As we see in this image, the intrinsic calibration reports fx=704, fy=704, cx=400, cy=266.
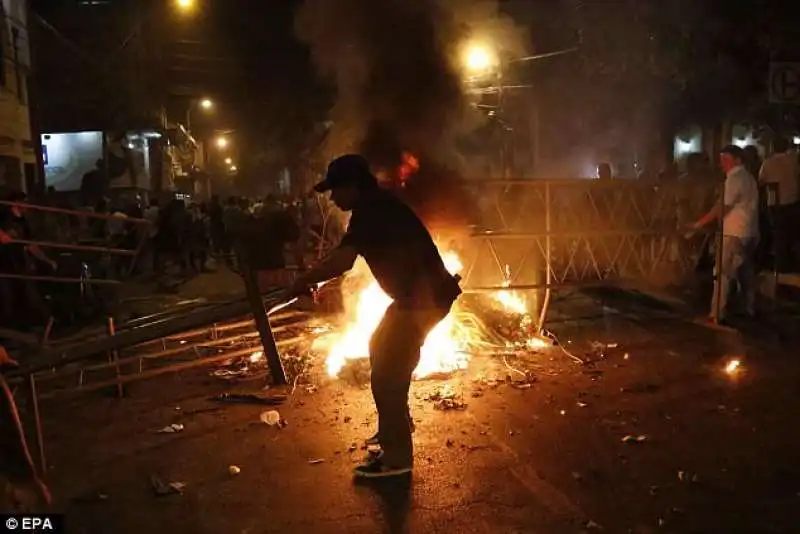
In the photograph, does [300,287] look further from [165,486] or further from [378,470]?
[165,486]

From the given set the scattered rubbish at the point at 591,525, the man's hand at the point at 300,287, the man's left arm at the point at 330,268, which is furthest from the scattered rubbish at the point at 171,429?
the scattered rubbish at the point at 591,525

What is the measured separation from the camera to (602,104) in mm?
20000

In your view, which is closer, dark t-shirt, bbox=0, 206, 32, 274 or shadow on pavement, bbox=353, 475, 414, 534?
shadow on pavement, bbox=353, 475, 414, 534

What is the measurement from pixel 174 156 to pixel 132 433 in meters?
31.3

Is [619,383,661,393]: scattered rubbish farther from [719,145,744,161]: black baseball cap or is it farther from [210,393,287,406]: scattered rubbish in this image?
[719,145,744,161]: black baseball cap

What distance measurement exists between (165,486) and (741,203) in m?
7.09

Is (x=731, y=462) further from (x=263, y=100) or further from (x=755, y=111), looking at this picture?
(x=263, y=100)

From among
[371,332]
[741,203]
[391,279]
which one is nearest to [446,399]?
[371,332]

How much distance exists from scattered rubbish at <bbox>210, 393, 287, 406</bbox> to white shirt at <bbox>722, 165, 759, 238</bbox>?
224 inches

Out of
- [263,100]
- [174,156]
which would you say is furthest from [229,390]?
[174,156]

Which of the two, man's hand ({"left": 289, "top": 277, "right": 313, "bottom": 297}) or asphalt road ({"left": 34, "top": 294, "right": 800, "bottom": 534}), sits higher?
man's hand ({"left": 289, "top": 277, "right": 313, "bottom": 297})

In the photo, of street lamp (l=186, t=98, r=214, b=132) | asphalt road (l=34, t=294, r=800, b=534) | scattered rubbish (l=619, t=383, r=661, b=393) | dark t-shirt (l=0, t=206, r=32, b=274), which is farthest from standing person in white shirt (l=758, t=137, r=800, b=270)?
street lamp (l=186, t=98, r=214, b=132)

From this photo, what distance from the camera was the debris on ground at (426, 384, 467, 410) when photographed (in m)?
6.02

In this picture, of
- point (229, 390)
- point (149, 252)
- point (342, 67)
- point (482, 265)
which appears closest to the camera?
point (229, 390)
